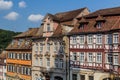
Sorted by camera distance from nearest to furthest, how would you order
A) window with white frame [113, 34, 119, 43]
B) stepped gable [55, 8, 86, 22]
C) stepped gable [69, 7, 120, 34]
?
1. window with white frame [113, 34, 119, 43]
2. stepped gable [69, 7, 120, 34]
3. stepped gable [55, 8, 86, 22]

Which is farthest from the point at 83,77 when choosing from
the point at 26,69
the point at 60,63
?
the point at 26,69

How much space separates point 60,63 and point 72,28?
6.48 metres

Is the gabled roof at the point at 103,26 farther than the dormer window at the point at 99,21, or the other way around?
the dormer window at the point at 99,21

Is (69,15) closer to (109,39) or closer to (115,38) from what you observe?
(109,39)

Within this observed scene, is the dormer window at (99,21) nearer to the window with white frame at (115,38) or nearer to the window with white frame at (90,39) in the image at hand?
the window with white frame at (90,39)

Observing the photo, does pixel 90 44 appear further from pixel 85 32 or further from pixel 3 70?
pixel 3 70

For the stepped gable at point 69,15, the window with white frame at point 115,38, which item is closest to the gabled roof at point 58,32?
the stepped gable at point 69,15

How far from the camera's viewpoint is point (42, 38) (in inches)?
2124

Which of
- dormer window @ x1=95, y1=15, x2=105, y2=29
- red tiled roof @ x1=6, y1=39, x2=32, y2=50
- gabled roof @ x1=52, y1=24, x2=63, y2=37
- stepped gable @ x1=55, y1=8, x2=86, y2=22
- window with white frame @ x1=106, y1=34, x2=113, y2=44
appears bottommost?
red tiled roof @ x1=6, y1=39, x2=32, y2=50

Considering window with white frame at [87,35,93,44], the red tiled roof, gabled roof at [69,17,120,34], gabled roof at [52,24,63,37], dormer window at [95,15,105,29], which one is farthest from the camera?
the red tiled roof

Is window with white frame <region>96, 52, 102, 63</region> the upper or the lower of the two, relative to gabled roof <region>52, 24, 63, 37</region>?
lower

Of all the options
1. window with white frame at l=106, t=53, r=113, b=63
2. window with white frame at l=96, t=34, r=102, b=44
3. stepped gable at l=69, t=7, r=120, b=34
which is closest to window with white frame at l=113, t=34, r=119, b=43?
stepped gable at l=69, t=7, r=120, b=34

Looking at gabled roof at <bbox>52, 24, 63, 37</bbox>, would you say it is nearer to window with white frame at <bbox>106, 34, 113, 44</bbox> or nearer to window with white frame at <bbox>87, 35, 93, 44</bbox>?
window with white frame at <bbox>87, 35, 93, 44</bbox>

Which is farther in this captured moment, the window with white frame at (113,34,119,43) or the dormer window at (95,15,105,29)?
the dormer window at (95,15,105,29)
